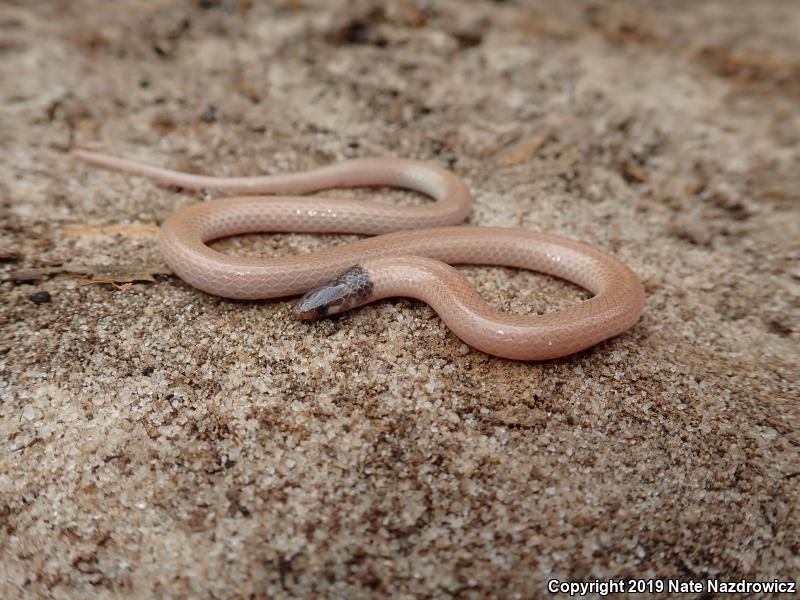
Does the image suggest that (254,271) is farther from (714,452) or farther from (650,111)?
(650,111)

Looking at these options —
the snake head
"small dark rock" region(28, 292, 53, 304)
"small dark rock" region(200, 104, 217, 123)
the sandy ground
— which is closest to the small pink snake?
the snake head

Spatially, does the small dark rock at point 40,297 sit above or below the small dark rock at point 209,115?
below

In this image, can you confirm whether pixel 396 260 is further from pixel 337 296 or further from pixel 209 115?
pixel 209 115

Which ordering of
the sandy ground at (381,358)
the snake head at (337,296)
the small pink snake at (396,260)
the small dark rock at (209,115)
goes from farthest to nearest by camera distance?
the small dark rock at (209,115), the snake head at (337,296), the small pink snake at (396,260), the sandy ground at (381,358)

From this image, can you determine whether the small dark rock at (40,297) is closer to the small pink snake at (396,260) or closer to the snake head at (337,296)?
the small pink snake at (396,260)

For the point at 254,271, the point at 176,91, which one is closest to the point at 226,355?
the point at 254,271

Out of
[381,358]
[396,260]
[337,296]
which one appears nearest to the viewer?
[381,358]

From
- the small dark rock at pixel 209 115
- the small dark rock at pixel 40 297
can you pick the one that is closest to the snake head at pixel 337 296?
the small dark rock at pixel 40 297

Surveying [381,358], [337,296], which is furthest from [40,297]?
[381,358]
